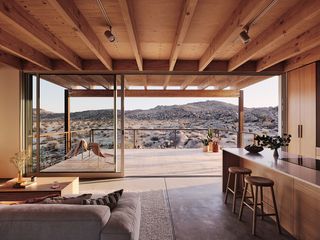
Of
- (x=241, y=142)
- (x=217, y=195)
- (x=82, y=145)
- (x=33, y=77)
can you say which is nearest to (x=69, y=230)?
(x=217, y=195)

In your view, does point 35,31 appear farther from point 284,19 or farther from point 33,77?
point 284,19

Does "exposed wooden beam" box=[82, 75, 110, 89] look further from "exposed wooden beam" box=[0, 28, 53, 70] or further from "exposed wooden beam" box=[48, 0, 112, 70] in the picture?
"exposed wooden beam" box=[48, 0, 112, 70]

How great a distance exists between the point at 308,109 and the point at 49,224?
4.42 meters

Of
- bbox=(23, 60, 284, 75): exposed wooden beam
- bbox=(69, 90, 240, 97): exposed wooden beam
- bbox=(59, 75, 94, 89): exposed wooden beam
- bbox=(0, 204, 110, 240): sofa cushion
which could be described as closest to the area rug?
bbox=(0, 204, 110, 240): sofa cushion

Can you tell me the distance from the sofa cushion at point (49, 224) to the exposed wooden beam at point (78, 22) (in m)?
1.74

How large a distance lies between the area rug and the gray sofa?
4.07 feet

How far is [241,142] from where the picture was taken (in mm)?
7836

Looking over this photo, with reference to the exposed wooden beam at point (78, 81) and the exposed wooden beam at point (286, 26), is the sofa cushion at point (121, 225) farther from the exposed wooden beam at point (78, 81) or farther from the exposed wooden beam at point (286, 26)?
the exposed wooden beam at point (78, 81)

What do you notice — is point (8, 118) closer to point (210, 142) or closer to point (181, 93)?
point (181, 93)

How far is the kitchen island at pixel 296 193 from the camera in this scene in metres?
2.14

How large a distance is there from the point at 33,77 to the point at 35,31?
2395 millimetres

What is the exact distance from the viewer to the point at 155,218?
288 cm

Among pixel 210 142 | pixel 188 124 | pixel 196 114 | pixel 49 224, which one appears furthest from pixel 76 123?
pixel 196 114

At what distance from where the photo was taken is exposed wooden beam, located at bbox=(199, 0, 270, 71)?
2.18 meters
